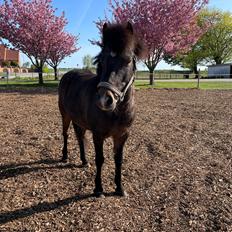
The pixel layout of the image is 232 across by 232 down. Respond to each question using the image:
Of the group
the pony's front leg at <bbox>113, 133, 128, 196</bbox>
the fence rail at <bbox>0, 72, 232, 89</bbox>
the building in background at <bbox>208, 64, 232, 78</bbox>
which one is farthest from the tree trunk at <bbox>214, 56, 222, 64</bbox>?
the pony's front leg at <bbox>113, 133, 128, 196</bbox>

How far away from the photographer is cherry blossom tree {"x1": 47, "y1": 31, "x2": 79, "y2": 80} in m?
27.4

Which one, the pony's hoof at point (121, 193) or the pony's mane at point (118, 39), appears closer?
the pony's mane at point (118, 39)

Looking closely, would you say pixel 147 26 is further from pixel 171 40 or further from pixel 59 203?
pixel 59 203

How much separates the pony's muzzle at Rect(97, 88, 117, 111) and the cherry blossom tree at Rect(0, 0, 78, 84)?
2347 cm

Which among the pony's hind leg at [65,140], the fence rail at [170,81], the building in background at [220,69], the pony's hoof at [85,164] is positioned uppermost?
the building in background at [220,69]

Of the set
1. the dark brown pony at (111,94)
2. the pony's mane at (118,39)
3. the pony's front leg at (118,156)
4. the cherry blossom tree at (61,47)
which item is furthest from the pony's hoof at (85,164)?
the cherry blossom tree at (61,47)

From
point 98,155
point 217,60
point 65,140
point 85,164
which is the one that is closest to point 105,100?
point 98,155

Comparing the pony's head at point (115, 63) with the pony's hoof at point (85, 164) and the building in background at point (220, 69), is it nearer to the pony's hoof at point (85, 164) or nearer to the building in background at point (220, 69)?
the pony's hoof at point (85, 164)

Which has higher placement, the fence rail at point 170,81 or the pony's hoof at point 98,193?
the fence rail at point 170,81

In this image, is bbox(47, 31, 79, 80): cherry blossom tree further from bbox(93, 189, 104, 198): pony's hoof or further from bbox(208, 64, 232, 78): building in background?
bbox(208, 64, 232, 78): building in background

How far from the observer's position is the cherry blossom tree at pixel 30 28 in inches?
996

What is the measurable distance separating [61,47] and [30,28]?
4.54 metres

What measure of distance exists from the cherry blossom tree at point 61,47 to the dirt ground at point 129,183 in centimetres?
2115

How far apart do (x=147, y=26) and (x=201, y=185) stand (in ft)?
65.7
